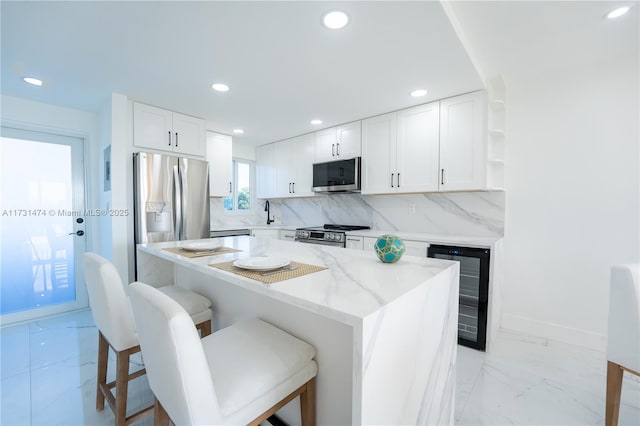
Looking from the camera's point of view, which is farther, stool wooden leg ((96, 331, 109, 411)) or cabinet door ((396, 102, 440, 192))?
cabinet door ((396, 102, 440, 192))

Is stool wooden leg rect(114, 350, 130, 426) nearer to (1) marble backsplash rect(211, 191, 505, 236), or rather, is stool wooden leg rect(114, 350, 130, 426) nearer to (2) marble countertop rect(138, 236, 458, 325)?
(2) marble countertop rect(138, 236, 458, 325)

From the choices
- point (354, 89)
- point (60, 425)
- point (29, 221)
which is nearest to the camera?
point (60, 425)

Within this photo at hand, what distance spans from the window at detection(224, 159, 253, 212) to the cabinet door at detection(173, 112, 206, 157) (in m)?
1.26

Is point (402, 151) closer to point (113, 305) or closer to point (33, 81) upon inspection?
point (113, 305)

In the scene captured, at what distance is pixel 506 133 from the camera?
106 inches

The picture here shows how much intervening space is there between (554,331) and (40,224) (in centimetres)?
526

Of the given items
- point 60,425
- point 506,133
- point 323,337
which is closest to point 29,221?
point 60,425

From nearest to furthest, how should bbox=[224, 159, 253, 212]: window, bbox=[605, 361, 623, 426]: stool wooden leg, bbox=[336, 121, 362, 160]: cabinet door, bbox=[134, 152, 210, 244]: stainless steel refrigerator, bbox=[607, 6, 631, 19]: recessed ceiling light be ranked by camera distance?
bbox=[605, 361, 623, 426]: stool wooden leg, bbox=[607, 6, 631, 19]: recessed ceiling light, bbox=[134, 152, 210, 244]: stainless steel refrigerator, bbox=[336, 121, 362, 160]: cabinet door, bbox=[224, 159, 253, 212]: window

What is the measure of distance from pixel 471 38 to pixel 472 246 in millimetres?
Answer: 1584

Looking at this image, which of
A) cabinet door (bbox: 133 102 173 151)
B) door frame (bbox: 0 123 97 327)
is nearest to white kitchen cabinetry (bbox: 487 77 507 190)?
cabinet door (bbox: 133 102 173 151)

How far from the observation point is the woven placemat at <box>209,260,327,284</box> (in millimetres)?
1067

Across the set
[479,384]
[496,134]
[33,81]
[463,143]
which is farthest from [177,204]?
[496,134]

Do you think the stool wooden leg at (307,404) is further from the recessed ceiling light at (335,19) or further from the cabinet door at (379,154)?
the cabinet door at (379,154)

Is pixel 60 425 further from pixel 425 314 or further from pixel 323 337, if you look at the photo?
pixel 425 314
